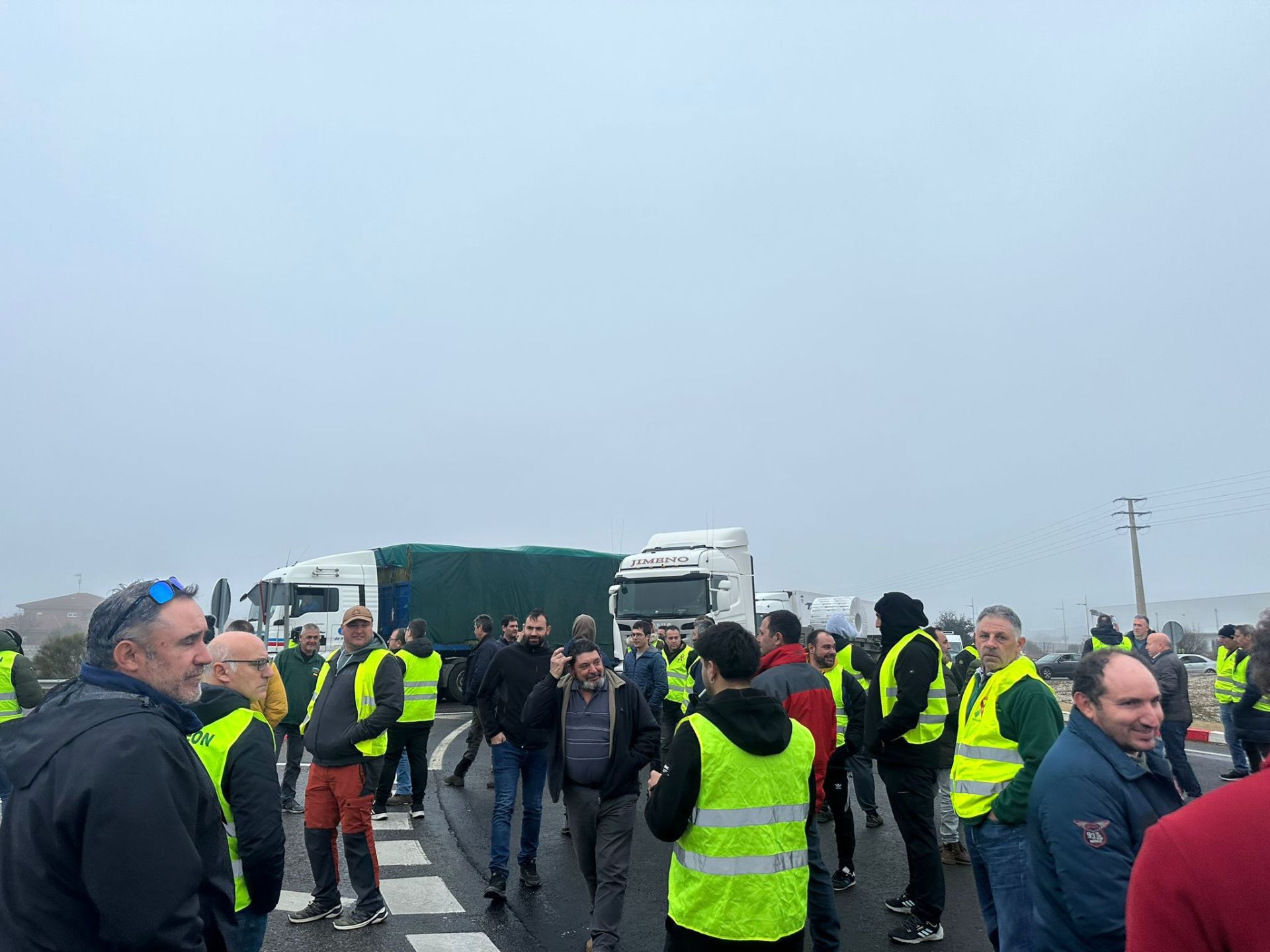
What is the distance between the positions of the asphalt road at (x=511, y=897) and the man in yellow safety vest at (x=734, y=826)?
246 cm

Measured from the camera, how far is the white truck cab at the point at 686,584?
17.8m

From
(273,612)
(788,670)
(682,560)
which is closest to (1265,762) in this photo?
(788,670)

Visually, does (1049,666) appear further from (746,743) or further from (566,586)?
(746,743)

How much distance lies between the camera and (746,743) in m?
3.31

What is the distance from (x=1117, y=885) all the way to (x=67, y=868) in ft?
9.24

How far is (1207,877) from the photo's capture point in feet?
4.43

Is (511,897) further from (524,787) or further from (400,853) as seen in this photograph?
(400,853)

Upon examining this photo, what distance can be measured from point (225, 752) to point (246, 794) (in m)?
0.19

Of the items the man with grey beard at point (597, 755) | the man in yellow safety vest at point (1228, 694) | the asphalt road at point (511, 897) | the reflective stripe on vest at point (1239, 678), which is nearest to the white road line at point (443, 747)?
the asphalt road at point (511, 897)

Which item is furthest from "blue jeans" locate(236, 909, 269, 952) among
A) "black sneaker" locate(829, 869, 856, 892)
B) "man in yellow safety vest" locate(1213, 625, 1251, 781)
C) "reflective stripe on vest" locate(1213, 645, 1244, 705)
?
"reflective stripe on vest" locate(1213, 645, 1244, 705)

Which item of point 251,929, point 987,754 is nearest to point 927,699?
point 987,754

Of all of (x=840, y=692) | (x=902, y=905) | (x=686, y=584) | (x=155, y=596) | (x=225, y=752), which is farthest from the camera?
(x=686, y=584)

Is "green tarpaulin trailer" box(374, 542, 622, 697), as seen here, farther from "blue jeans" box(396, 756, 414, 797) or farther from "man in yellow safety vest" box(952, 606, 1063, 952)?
"man in yellow safety vest" box(952, 606, 1063, 952)

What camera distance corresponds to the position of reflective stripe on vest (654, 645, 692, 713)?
11.0 m
